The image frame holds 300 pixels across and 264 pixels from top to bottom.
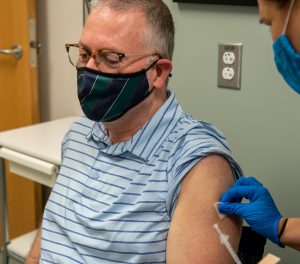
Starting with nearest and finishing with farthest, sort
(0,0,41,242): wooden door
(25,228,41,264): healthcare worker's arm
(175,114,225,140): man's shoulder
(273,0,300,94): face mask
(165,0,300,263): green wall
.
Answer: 1. (273,0,300,94): face mask
2. (175,114,225,140): man's shoulder
3. (25,228,41,264): healthcare worker's arm
4. (165,0,300,263): green wall
5. (0,0,41,242): wooden door

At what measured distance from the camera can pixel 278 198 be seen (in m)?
2.05

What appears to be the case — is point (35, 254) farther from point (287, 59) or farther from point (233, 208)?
point (287, 59)

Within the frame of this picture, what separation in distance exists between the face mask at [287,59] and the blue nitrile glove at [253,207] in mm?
321

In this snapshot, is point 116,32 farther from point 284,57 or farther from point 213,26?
point 213,26

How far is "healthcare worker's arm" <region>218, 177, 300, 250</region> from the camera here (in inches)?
50.7

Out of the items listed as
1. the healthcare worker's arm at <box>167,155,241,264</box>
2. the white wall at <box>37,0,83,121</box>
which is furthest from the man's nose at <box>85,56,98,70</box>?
the white wall at <box>37,0,83,121</box>

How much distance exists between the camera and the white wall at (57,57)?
2.85 m

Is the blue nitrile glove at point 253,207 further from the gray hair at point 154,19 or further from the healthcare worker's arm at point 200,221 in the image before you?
A: the gray hair at point 154,19

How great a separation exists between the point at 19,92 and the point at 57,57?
12.0 inches

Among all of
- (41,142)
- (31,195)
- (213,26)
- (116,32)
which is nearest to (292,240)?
(116,32)

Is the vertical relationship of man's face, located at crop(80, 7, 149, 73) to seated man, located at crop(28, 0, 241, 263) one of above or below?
above

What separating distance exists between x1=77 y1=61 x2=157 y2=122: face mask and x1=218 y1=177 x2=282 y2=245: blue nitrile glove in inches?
15.1

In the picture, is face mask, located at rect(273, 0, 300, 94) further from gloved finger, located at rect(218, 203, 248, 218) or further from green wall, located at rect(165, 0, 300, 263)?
green wall, located at rect(165, 0, 300, 263)

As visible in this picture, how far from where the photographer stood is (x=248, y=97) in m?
2.06
